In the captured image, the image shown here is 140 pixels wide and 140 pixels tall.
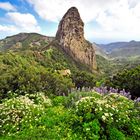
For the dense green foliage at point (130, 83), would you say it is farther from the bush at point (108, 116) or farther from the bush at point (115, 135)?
the bush at point (115, 135)

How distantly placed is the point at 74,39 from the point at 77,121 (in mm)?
160718

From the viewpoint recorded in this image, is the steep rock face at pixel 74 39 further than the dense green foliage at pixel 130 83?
Yes

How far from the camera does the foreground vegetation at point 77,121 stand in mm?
10195

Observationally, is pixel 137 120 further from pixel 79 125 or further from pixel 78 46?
pixel 78 46

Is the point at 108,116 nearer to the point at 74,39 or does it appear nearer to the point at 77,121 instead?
the point at 77,121

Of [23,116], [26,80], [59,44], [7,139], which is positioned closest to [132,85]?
[26,80]

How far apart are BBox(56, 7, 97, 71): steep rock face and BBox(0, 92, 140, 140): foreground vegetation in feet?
500

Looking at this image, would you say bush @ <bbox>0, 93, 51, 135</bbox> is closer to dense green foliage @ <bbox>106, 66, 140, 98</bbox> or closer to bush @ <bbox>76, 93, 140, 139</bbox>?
bush @ <bbox>76, 93, 140, 139</bbox>

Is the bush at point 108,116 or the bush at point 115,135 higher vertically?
the bush at point 108,116

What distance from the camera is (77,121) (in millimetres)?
10773

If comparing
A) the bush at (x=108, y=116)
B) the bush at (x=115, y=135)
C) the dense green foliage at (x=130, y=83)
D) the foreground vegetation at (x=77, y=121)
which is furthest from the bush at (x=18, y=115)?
the dense green foliage at (x=130, y=83)

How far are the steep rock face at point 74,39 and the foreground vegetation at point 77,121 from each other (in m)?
152

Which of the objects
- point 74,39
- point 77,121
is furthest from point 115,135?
point 74,39

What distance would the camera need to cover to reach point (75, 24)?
176 m
